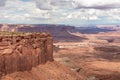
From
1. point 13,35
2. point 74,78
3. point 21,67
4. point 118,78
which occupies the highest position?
point 13,35

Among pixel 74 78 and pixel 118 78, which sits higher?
pixel 74 78

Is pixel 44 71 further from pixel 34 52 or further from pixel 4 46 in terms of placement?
pixel 4 46

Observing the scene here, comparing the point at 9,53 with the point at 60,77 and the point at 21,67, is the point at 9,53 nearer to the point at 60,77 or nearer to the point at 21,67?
the point at 21,67

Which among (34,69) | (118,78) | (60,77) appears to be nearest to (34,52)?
(34,69)

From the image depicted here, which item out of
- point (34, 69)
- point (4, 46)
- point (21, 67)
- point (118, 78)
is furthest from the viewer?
point (118, 78)

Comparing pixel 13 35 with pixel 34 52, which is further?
pixel 34 52

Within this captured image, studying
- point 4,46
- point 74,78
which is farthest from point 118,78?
→ point 4,46

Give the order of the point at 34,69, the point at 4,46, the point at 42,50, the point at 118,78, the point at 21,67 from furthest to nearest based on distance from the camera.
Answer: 1. the point at 118,78
2. the point at 42,50
3. the point at 34,69
4. the point at 21,67
5. the point at 4,46
